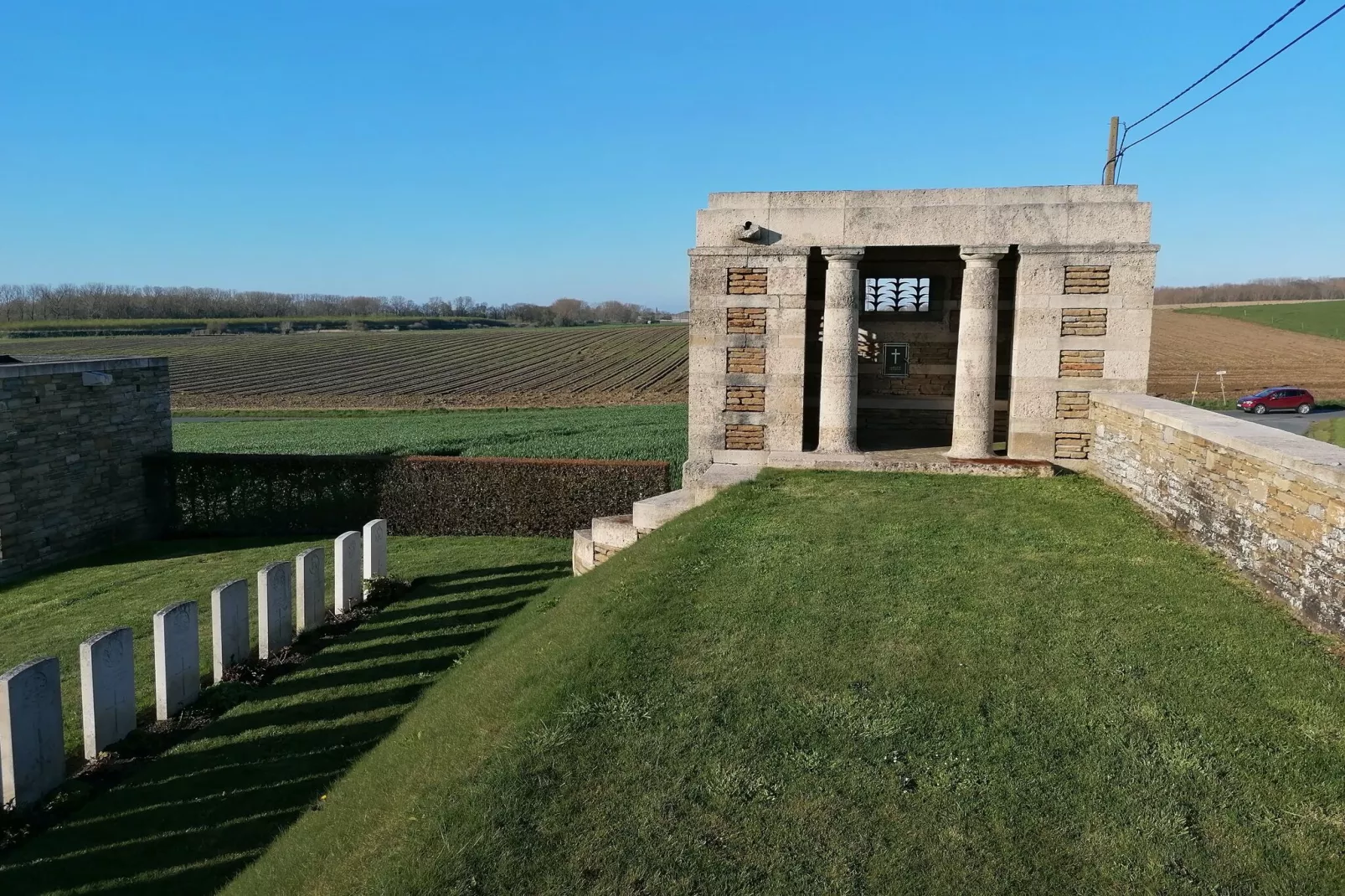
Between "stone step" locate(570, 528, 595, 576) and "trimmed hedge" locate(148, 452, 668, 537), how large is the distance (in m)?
4.80

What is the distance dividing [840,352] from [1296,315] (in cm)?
7637

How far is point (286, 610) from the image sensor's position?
1006cm

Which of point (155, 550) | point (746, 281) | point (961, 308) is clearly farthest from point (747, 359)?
point (155, 550)

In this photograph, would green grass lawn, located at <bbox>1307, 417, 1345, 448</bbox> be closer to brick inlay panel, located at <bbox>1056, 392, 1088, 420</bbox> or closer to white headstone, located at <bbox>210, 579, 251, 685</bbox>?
brick inlay panel, located at <bbox>1056, 392, 1088, 420</bbox>

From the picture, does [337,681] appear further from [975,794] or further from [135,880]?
[975,794]

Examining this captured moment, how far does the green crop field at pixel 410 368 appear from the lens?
44125mm

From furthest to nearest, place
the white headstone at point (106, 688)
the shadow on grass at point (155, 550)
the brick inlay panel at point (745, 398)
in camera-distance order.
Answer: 1. the shadow on grass at point (155, 550)
2. the brick inlay panel at point (745, 398)
3. the white headstone at point (106, 688)

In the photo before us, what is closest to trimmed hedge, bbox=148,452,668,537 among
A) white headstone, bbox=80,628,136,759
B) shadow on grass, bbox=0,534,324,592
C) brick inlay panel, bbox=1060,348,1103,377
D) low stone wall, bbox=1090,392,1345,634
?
shadow on grass, bbox=0,534,324,592

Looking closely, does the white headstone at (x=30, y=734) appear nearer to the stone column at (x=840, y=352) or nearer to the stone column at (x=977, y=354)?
the stone column at (x=840, y=352)

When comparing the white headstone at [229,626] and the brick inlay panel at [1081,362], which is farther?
the brick inlay panel at [1081,362]

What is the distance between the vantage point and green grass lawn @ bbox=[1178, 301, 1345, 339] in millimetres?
62375

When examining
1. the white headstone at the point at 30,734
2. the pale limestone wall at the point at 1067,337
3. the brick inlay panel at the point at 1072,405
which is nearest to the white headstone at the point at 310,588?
the white headstone at the point at 30,734

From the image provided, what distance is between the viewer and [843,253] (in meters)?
11.6

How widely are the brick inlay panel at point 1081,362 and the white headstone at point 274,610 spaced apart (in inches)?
403
